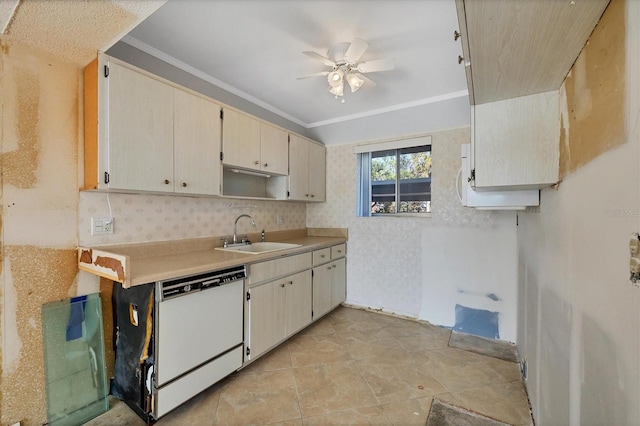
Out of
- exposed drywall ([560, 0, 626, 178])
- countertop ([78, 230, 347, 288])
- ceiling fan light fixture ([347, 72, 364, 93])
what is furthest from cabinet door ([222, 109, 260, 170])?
exposed drywall ([560, 0, 626, 178])

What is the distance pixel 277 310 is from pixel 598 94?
2383mm

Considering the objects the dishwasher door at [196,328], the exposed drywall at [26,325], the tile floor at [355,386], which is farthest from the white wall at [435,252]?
the exposed drywall at [26,325]

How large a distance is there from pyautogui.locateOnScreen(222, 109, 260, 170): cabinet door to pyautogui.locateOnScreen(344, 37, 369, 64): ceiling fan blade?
3.60ft

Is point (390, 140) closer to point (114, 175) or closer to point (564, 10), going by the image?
point (564, 10)

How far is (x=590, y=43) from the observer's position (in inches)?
33.9

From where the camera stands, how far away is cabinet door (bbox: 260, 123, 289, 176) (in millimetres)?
2666

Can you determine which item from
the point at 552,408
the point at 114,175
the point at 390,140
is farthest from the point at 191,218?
the point at 552,408

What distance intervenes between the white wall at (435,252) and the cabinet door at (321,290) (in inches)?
20.4

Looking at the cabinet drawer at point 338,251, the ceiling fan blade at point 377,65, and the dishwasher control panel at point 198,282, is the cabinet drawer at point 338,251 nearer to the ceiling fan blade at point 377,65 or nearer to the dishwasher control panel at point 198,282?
the dishwasher control panel at point 198,282

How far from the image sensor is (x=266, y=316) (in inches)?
89.0

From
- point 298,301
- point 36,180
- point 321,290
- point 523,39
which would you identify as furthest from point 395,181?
point 36,180

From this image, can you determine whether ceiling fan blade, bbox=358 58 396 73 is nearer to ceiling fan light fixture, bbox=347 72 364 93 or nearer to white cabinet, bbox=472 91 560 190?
ceiling fan light fixture, bbox=347 72 364 93

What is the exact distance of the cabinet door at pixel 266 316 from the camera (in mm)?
2145

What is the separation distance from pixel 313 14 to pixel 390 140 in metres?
1.98
